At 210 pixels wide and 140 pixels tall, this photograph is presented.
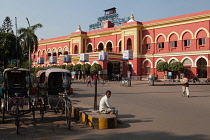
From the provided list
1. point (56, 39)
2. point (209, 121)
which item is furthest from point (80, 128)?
point (56, 39)

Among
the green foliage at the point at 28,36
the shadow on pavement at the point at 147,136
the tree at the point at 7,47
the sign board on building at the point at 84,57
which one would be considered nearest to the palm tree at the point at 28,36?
the green foliage at the point at 28,36

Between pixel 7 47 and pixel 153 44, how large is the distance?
2729cm

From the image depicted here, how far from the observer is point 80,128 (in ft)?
24.1

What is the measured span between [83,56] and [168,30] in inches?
595

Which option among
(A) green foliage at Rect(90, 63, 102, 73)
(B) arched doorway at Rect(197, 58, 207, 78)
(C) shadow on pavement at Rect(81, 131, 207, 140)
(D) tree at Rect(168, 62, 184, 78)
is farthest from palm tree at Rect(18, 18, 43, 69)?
(C) shadow on pavement at Rect(81, 131, 207, 140)

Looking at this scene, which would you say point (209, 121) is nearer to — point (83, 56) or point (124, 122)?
point (124, 122)

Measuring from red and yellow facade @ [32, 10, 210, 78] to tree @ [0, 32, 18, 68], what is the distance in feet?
72.0

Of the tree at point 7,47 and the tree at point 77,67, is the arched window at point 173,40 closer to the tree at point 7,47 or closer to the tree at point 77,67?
the tree at point 77,67

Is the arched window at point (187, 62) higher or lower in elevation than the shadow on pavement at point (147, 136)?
higher

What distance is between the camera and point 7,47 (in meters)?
20.6

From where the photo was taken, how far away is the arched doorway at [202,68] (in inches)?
1404

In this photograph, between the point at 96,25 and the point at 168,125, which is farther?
the point at 96,25

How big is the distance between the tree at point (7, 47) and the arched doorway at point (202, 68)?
88.3 ft

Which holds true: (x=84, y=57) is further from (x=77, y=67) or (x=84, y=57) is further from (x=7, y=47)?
(x=7, y=47)
